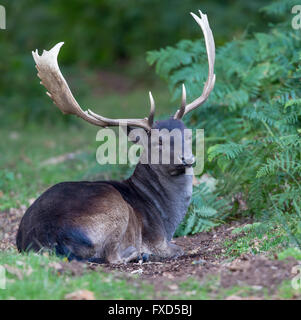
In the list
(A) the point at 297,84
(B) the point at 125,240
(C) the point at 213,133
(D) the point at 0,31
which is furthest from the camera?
(D) the point at 0,31

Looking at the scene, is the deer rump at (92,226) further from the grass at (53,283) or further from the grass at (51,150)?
the grass at (51,150)

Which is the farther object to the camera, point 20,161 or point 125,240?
point 20,161

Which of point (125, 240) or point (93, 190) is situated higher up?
point (93, 190)

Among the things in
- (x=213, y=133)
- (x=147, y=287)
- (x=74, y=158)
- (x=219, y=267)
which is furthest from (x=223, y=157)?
(x=74, y=158)

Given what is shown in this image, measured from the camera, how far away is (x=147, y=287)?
4.74m

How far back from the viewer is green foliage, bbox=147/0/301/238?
6.79 m

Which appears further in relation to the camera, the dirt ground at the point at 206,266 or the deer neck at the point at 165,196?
the deer neck at the point at 165,196

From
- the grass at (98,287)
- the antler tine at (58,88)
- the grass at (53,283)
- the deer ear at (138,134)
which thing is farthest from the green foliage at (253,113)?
the grass at (53,283)

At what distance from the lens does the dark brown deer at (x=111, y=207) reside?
568cm

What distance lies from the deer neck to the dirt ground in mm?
377

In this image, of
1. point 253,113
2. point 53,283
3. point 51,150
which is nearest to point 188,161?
point 253,113
